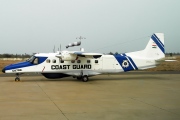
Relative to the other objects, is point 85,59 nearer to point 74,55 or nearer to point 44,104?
point 74,55

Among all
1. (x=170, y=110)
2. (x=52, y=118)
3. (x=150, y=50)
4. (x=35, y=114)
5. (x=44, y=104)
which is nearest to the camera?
(x=52, y=118)

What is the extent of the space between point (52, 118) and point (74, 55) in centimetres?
1287

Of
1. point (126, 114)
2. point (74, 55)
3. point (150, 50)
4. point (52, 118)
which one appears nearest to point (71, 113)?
point (52, 118)

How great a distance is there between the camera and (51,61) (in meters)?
20.6

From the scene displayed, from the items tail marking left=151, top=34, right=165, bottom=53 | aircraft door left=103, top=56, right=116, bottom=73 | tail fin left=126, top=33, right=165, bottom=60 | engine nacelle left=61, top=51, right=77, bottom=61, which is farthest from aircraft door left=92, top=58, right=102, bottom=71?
tail marking left=151, top=34, right=165, bottom=53

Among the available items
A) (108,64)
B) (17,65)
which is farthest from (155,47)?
(17,65)

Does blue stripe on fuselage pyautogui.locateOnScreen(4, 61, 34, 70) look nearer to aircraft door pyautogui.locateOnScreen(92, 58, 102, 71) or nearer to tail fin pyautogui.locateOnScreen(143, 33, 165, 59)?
aircraft door pyautogui.locateOnScreen(92, 58, 102, 71)

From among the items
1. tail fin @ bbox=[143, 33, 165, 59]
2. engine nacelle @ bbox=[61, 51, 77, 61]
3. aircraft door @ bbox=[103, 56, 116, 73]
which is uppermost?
tail fin @ bbox=[143, 33, 165, 59]

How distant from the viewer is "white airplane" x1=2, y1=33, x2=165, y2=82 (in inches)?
790

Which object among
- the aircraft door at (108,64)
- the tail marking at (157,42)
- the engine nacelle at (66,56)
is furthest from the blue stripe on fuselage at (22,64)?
the tail marking at (157,42)

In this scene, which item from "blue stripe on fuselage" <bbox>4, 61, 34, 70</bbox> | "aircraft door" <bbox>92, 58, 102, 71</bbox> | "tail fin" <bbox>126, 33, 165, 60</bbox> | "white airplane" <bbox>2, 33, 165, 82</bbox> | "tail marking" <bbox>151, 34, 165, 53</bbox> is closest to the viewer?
"blue stripe on fuselage" <bbox>4, 61, 34, 70</bbox>

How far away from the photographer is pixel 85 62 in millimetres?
21031

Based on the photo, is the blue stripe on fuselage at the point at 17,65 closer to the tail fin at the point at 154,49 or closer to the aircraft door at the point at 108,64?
the aircraft door at the point at 108,64

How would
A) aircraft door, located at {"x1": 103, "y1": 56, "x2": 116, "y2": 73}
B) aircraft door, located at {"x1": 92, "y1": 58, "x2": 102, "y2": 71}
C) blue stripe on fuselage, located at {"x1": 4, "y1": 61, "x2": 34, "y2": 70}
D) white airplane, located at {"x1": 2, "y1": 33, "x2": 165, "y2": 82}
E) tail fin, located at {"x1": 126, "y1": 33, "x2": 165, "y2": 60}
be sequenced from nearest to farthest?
blue stripe on fuselage, located at {"x1": 4, "y1": 61, "x2": 34, "y2": 70} < white airplane, located at {"x1": 2, "y1": 33, "x2": 165, "y2": 82} < aircraft door, located at {"x1": 92, "y1": 58, "x2": 102, "y2": 71} < aircraft door, located at {"x1": 103, "y1": 56, "x2": 116, "y2": 73} < tail fin, located at {"x1": 126, "y1": 33, "x2": 165, "y2": 60}
